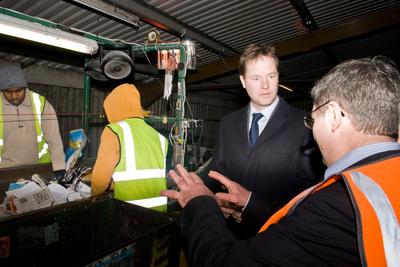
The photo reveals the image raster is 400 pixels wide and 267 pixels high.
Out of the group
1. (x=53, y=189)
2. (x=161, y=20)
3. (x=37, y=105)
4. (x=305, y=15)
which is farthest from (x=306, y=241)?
(x=305, y=15)

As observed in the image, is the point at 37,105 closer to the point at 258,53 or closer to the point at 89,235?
the point at 89,235

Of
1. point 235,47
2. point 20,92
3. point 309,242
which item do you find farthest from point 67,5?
point 309,242

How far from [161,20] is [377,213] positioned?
425cm

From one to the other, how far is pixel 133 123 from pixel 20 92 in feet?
6.26

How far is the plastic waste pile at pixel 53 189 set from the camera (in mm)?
2297

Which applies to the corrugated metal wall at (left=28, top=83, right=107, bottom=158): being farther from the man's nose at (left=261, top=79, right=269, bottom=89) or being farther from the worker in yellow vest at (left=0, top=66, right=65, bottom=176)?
the man's nose at (left=261, top=79, right=269, bottom=89)

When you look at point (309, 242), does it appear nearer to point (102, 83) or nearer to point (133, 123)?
point (133, 123)

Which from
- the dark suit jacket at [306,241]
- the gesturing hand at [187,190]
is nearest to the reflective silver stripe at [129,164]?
the gesturing hand at [187,190]

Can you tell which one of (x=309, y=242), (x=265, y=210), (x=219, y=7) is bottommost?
(x=265, y=210)

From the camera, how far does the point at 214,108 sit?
40.0ft

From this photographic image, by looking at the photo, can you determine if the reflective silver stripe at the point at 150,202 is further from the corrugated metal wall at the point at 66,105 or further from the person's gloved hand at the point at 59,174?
the corrugated metal wall at the point at 66,105

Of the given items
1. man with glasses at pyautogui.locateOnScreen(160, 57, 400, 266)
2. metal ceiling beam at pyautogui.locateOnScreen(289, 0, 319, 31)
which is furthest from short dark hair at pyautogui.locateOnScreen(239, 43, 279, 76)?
metal ceiling beam at pyautogui.locateOnScreen(289, 0, 319, 31)

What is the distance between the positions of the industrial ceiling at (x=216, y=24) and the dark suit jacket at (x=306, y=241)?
9.69ft

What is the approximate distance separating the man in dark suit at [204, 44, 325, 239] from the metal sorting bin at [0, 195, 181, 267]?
443mm
